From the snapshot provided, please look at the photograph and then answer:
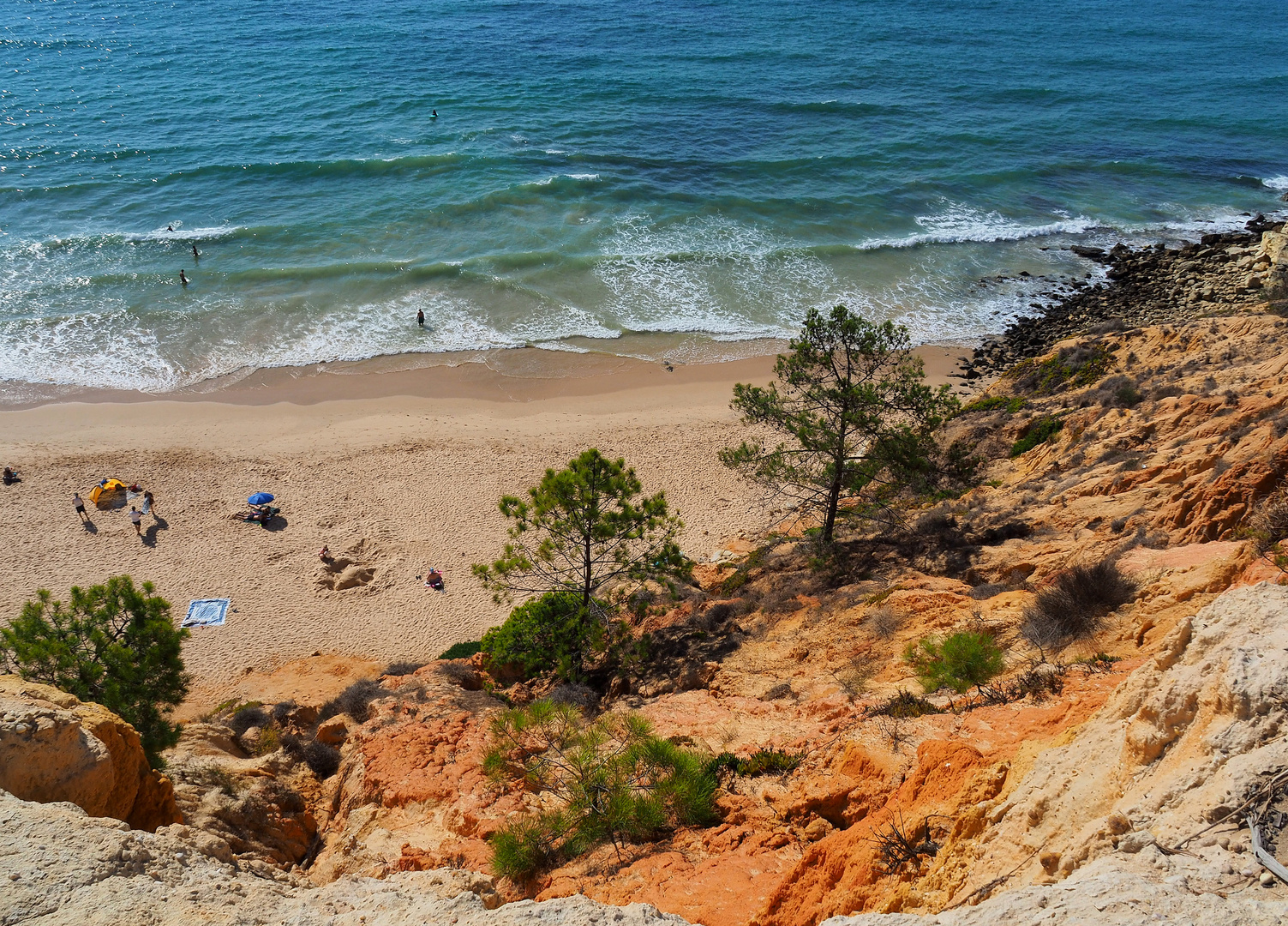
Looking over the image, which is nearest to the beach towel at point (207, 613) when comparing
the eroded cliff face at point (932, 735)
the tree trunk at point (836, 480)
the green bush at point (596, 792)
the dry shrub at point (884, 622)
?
the eroded cliff face at point (932, 735)

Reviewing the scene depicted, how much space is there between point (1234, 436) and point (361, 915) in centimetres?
1667

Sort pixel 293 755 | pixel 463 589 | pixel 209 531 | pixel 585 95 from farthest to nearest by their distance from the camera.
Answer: pixel 585 95, pixel 209 531, pixel 463 589, pixel 293 755

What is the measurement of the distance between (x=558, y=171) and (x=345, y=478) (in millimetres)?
28049

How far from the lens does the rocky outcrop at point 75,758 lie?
8.57m

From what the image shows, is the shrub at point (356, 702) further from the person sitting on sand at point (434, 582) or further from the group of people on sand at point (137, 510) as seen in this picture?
the group of people on sand at point (137, 510)

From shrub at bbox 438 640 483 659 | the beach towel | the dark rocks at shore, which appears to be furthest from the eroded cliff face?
the dark rocks at shore

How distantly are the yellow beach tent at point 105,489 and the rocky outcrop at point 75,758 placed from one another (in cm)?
1785

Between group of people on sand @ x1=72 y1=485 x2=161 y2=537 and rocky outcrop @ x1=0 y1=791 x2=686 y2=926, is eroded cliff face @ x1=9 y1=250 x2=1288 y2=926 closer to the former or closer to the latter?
rocky outcrop @ x1=0 y1=791 x2=686 y2=926

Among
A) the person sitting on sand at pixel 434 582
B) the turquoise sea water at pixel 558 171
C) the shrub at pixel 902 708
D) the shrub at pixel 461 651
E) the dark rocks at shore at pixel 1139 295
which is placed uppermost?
the turquoise sea water at pixel 558 171

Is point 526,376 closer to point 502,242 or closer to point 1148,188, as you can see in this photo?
point 502,242

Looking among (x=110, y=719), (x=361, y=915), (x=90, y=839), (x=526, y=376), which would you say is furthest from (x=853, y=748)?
(x=526, y=376)

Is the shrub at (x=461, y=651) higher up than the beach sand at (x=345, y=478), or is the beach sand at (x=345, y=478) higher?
the beach sand at (x=345, y=478)

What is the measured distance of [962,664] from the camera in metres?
11.4

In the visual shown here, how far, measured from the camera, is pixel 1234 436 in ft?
49.0
